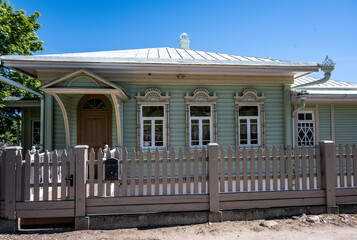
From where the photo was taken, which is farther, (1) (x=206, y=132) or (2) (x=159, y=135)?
(1) (x=206, y=132)

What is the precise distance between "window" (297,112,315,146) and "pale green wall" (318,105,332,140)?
0.32 meters

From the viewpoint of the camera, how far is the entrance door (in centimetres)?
678

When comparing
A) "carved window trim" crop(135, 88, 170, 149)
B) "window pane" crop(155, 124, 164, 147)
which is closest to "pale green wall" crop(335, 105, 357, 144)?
"carved window trim" crop(135, 88, 170, 149)

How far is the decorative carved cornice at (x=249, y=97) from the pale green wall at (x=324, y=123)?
3.00 meters

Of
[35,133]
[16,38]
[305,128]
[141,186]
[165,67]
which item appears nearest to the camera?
[141,186]

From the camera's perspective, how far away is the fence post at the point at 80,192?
3.71 metres

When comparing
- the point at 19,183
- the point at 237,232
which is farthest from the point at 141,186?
the point at 19,183

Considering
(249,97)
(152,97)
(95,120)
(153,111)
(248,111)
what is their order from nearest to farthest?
(95,120), (152,97), (153,111), (249,97), (248,111)

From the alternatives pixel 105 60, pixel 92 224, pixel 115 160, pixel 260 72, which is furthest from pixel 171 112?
pixel 92 224

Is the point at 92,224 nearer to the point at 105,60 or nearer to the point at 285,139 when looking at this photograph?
the point at 105,60

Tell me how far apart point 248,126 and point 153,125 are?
3187 mm

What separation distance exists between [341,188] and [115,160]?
436 cm

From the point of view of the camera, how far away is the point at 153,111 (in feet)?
23.4

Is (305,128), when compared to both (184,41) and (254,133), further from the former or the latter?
(184,41)
